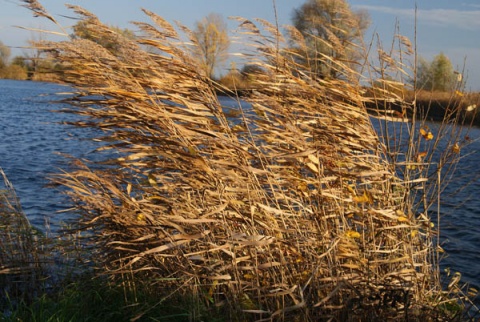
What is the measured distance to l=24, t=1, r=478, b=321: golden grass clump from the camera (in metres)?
3.51

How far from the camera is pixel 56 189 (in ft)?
29.8

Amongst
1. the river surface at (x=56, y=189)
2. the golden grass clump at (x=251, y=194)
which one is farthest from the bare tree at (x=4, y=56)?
the golden grass clump at (x=251, y=194)

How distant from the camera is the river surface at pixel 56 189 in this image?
7074 mm

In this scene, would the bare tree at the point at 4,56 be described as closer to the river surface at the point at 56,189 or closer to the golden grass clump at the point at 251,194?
the river surface at the point at 56,189

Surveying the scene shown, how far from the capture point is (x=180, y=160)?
352 centimetres

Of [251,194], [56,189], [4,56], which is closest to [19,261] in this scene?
[251,194]

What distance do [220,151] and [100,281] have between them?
151 centimetres

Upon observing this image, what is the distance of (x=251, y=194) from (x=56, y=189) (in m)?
6.25

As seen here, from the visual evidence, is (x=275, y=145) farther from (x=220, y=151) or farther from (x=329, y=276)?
(x=329, y=276)

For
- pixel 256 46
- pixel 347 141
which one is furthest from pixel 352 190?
pixel 256 46

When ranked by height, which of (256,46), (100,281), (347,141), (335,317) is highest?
(256,46)

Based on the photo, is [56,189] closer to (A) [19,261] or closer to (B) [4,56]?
(A) [19,261]

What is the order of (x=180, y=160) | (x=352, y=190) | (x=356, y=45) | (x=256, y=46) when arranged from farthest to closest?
(x=356, y=45) < (x=256, y=46) < (x=352, y=190) < (x=180, y=160)

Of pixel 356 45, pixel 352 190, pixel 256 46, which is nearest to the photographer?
pixel 352 190
